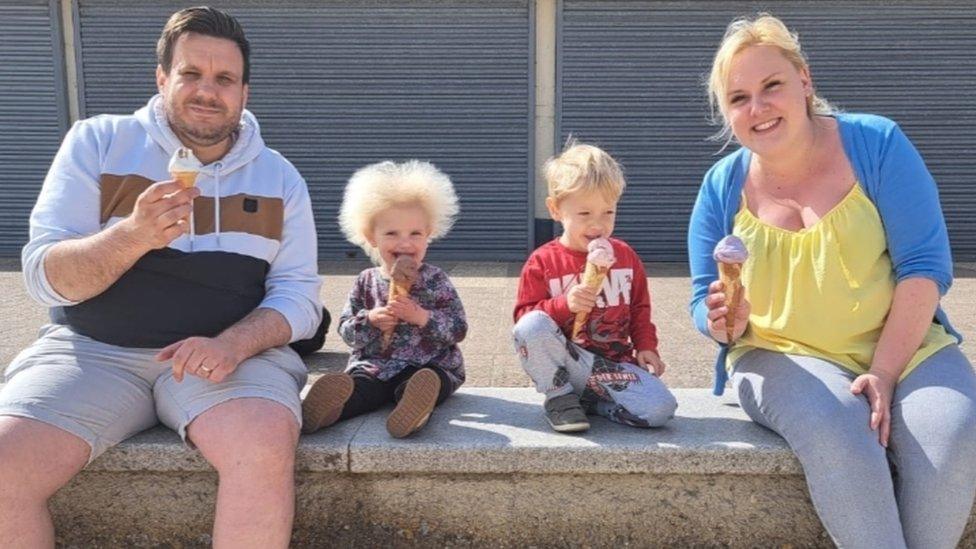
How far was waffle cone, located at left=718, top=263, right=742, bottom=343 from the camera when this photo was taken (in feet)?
8.93

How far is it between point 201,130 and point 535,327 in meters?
1.25

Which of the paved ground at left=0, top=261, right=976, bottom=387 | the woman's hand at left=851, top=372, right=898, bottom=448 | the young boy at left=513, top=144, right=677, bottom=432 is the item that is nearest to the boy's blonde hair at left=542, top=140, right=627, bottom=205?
the young boy at left=513, top=144, right=677, bottom=432

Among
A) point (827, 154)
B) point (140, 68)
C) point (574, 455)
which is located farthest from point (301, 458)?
point (140, 68)

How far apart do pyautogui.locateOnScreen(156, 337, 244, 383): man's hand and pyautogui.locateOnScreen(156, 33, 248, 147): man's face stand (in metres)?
0.68

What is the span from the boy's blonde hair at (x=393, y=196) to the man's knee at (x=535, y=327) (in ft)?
1.84

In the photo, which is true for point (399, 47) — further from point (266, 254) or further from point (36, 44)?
point (266, 254)

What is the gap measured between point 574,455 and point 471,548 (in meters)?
0.51

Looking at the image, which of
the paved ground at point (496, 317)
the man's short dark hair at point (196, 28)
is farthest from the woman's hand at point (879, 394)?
the man's short dark hair at point (196, 28)

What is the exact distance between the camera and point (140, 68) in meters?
10.5

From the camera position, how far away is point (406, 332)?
3234 millimetres

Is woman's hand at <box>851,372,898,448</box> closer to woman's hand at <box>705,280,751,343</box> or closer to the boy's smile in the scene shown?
woman's hand at <box>705,280,751,343</box>

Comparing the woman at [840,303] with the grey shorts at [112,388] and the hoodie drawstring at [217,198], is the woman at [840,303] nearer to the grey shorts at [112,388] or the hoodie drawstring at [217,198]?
the grey shorts at [112,388]

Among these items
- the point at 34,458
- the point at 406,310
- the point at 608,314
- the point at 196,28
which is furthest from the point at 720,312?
the point at 34,458

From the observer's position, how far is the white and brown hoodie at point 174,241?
2713mm
